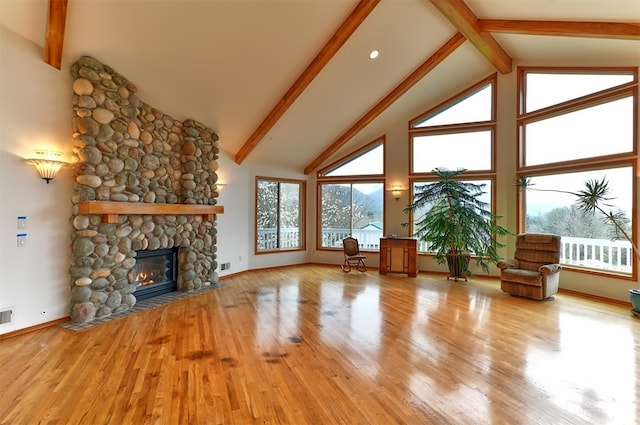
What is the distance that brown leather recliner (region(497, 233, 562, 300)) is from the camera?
4734mm

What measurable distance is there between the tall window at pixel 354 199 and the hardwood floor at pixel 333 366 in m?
3.57

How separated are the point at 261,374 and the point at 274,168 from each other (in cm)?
565

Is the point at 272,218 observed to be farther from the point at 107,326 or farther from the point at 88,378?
the point at 88,378

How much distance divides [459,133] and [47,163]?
7.25 meters

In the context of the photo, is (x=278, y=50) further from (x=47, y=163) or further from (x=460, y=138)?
(x=460, y=138)

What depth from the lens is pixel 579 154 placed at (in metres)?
5.21

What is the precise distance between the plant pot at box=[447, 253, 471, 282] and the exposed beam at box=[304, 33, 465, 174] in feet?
11.3

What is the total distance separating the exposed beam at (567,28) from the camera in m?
3.70

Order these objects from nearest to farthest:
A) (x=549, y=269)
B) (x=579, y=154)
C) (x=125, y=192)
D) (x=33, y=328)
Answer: (x=33, y=328)
(x=125, y=192)
(x=549, y=269)
(x=579, y=154)

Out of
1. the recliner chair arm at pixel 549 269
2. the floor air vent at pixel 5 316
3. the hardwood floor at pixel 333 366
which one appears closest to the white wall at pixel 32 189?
the floor air vent at pixel 5 316

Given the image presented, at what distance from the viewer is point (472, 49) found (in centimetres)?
566

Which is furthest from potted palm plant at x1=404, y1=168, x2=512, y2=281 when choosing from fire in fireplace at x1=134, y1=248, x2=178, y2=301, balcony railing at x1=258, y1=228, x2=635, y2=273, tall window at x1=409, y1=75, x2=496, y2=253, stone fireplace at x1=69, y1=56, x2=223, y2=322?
fire in fireplace at x1=134, y1=248, x2=178, y2=301

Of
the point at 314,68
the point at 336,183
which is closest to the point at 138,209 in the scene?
the point at 314,68

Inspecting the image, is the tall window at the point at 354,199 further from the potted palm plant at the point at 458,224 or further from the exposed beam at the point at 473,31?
the exposed beam at the point at 473,31
